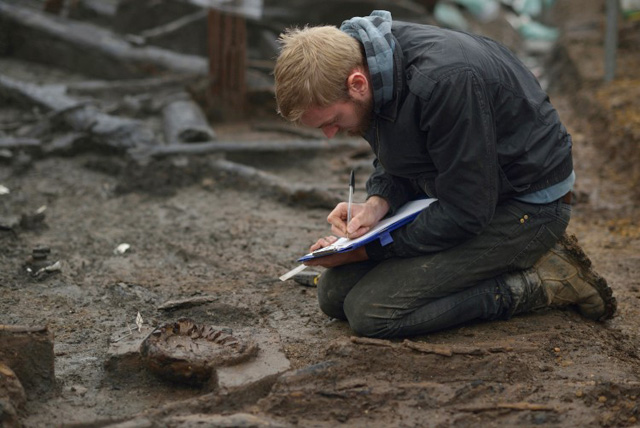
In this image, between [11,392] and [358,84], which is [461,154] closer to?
[358,84]

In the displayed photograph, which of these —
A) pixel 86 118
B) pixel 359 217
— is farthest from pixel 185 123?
pixel 359 217

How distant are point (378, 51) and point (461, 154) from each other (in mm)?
515

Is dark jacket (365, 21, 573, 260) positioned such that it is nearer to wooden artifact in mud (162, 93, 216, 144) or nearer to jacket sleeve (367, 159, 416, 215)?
jacket sleeve (367, 159, 416, 215)

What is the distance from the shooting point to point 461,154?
123 inches

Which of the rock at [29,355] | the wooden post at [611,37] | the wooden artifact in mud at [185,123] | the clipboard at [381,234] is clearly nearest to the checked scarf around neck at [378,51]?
the clipboard at [381,234]

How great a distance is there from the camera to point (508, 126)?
131 inches

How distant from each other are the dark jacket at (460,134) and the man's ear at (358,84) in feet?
0.41

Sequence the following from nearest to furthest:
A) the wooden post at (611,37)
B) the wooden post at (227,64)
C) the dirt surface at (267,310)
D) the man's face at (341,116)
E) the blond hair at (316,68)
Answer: the dirt surface at (267,310) < the blond hair at (316,68) < the man's face at (341,116) < the wooden post at (227,64) < the wooden post at (611,37)

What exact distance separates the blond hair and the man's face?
31mm

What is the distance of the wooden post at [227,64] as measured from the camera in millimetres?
8008

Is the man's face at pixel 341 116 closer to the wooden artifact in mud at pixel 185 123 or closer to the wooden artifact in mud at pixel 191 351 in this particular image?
the wooden artifact in mud at pixel 191 351

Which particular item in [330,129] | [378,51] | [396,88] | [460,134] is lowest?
[330,129]

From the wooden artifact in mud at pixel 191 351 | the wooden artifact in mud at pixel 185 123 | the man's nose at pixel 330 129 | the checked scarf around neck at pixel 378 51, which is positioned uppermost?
the checked scarf around neck at pixel 378 51

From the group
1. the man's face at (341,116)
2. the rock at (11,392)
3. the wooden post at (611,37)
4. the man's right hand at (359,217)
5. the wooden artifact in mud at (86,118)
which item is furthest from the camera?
the wooden post at (611,37)
